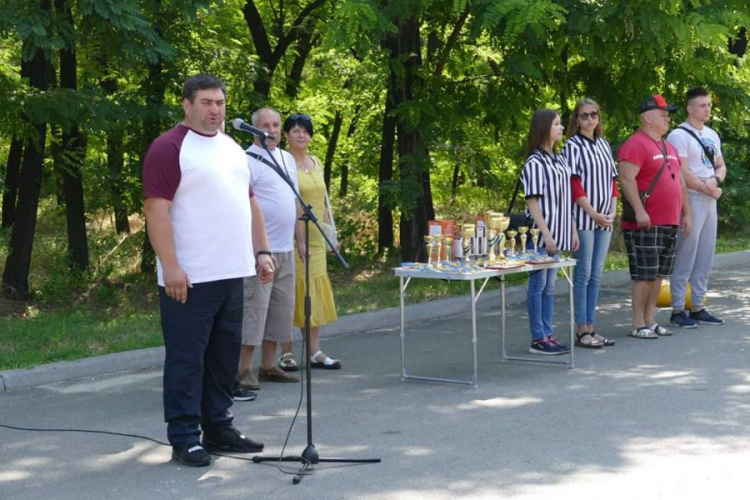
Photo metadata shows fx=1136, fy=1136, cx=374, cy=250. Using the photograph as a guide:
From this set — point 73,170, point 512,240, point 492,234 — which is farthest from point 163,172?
point 73,170

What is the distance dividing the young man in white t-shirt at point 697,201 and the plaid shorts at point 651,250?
0.62 meters

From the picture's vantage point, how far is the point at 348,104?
18781 mm

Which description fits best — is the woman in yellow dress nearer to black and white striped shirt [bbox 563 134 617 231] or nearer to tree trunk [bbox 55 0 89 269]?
black and white striped shirt [bbox 563 134 617 231]

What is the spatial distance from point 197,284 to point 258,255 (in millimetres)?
678

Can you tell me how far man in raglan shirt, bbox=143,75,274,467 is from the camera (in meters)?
5.96

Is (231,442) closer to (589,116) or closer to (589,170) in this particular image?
(589,170)

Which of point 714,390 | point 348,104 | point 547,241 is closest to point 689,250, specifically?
point 547,241

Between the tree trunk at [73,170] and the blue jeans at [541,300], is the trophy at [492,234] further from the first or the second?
the tree trunk at [73,170]

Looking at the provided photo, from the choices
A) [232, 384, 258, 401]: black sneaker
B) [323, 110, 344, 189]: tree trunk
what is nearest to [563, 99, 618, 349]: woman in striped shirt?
[232, 384, 258, 401]: black sneaker

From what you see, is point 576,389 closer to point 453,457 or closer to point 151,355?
point 453,457

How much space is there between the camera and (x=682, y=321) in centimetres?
1084

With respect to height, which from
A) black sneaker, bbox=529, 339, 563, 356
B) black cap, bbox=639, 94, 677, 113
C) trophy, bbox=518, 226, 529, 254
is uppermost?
black cap, bbox=639, 94, 677, 113

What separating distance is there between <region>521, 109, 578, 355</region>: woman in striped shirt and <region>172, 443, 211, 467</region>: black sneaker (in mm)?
3890

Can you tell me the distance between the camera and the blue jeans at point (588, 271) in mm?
9641
